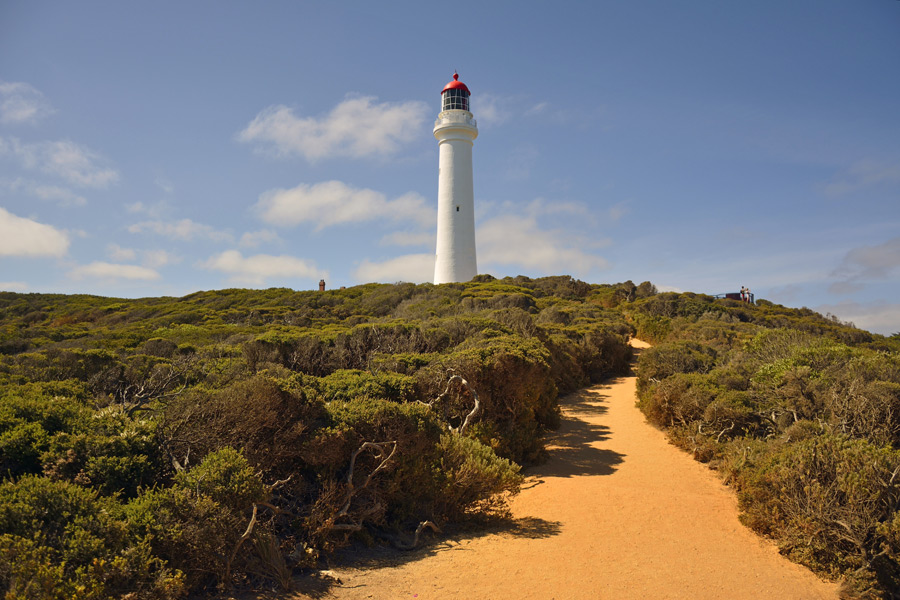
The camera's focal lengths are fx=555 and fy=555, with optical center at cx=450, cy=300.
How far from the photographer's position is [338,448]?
5.42 meters

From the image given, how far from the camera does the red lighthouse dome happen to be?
3052cm

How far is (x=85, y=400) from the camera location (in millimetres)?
6328

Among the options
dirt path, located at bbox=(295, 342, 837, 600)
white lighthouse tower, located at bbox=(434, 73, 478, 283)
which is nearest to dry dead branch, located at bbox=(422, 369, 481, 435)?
dirt path, located at bbox=(295, 342, 837, 600)

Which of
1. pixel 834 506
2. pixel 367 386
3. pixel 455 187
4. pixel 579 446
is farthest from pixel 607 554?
pixel 455 187

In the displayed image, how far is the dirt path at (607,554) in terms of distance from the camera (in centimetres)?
471

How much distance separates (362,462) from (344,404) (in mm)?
761

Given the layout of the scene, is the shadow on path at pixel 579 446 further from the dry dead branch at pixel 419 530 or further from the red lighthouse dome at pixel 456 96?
the red lighthouse dome at pixel 456 96

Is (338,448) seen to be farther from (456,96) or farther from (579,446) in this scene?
(456,96)

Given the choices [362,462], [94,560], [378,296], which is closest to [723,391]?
[362,462]

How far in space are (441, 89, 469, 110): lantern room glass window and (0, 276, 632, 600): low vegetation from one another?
2267 cm

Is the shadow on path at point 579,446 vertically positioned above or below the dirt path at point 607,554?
above

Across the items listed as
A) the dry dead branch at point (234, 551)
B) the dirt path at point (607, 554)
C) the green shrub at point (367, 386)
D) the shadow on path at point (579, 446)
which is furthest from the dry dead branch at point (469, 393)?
the dry dead branch at point (234, 551)

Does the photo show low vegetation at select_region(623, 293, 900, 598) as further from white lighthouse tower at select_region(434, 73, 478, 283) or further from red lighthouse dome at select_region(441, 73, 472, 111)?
red lighthouse dome at select_region(441, 73, 472, 111)

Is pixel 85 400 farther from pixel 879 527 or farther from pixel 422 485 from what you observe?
pixel 879 527
